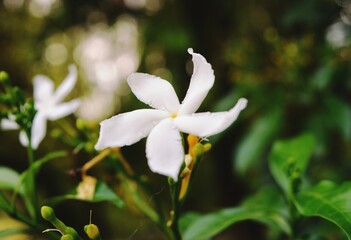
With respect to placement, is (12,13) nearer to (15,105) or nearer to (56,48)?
(56,48)

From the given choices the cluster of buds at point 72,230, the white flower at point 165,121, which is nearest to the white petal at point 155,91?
Answer: the white flower at point 165,121

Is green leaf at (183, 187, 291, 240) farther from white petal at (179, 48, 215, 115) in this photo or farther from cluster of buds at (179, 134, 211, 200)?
white petal at (179, 48, 215, 115)

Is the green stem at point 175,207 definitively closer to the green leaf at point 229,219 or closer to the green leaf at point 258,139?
the green leaf at point 229,219

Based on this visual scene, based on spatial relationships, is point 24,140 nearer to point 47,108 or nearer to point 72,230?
point 47,108

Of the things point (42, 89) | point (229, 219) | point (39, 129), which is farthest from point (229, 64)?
point (229, 219)

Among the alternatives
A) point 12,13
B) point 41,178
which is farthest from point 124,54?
point 41,178

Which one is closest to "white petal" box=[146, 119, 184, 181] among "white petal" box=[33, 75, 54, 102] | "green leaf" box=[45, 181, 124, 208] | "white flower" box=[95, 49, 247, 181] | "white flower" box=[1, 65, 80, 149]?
"white flower" box=[95, 49, 247, 181]
